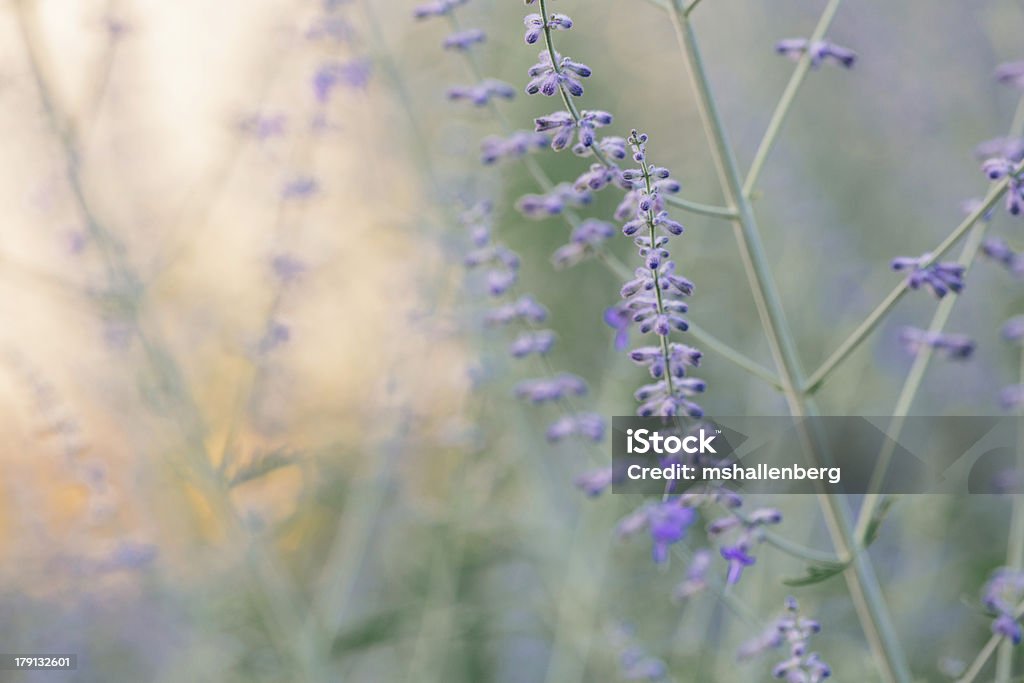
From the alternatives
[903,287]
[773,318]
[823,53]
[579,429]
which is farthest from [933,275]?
[579,429]

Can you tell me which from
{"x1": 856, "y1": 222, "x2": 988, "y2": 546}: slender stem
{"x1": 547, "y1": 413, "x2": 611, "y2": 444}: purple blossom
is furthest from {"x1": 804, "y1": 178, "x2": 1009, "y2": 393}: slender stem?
{"x1": 547, "y1": 413, "x2": 611, "y2": 444}: purple blossom

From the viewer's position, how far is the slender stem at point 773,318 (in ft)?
3.17

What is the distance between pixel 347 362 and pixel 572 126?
208 centimetres

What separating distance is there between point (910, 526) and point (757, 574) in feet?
1.62

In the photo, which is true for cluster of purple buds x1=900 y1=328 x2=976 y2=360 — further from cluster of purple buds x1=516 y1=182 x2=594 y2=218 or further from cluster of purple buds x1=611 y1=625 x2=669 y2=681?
cluster of purple buds x1=611 y1=625 x2=669 y2=681

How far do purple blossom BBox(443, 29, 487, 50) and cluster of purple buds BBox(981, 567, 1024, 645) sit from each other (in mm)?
969

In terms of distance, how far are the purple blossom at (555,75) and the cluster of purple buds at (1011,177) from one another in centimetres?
44

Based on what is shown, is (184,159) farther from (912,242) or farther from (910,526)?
(912,242)

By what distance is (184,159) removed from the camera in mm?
2453

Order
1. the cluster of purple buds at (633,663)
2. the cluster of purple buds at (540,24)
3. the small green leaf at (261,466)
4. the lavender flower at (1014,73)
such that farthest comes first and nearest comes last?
1. the small green leaf at (261,466)
2. the cluster of purple buds at (633,663)
3. the lavender flower at (1014,73)
4. the cluster of purple buds at (540,24)

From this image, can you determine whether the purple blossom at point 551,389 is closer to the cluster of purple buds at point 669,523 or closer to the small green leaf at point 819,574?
the cluster of purple buds at point 669,523

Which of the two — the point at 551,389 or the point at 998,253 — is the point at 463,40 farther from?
the point at 998,253

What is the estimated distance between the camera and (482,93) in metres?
1.28

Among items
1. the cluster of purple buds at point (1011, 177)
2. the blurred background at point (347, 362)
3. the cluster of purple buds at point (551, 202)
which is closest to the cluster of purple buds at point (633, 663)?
the blurred background at point (347, 362)
